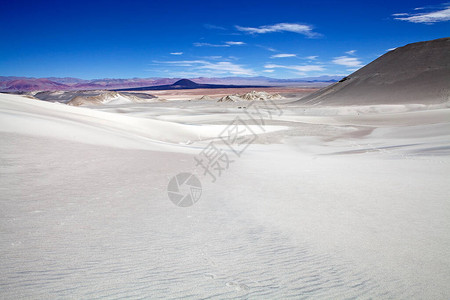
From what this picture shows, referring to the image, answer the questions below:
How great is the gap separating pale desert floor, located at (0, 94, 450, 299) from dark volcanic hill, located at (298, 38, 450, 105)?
31.6 m

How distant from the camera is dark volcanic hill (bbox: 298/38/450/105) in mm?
33625

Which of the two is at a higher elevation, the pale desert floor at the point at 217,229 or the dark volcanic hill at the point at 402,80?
the dark volcanic hill at the point at 402,80

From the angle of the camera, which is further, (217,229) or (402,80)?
(402,80)

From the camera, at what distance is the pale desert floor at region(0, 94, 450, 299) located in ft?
7.43

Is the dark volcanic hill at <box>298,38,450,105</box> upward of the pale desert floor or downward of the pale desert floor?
upward

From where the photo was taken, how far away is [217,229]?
3400 millimetres

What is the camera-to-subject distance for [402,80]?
3822 centimetres

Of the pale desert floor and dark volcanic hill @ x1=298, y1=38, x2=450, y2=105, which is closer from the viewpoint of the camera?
the pale desert floor

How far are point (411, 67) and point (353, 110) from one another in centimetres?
1678

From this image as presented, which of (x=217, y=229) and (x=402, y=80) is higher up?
(x=402, y=80)

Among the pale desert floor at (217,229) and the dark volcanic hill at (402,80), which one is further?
the dark volcanic hill at (402,80)

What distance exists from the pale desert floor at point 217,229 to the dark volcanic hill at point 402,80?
104 feet

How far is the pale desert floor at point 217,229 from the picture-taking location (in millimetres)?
2266

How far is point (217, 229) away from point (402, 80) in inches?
1650
